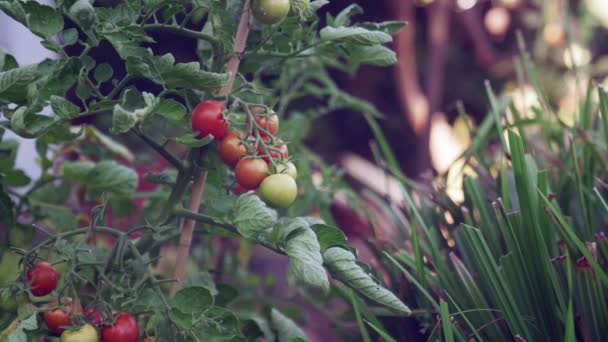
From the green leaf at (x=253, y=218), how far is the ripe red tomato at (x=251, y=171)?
24 millimetres

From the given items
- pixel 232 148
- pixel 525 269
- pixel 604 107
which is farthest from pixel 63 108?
pixel 604 107

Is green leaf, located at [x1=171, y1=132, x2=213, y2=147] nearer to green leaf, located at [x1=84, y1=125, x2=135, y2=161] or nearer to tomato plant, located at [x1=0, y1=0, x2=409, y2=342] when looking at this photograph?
tomato plant, located at [x1=0, y1=0, x2=409, y2=342]

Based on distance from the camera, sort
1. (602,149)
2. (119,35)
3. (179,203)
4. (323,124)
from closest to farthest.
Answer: (119,35) < (179,203) < (602,149) < (323,124)

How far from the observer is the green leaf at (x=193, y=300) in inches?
23.0

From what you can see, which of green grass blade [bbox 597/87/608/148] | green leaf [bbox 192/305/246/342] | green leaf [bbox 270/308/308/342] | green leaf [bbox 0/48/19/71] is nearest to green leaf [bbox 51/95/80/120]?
green leaf [bbox 0/48/19/71]

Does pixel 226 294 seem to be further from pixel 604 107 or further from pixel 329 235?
pixel 604 107

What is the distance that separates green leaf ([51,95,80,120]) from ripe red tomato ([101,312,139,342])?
0.67 ft

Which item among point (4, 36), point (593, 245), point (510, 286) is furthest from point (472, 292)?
point (4, 36)

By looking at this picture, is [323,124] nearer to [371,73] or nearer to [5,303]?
[371,73]

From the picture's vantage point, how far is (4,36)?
4.12 ft

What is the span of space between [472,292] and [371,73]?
2409 mm

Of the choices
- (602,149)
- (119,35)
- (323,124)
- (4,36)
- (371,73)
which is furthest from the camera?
(323,124)

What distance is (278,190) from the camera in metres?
0.57

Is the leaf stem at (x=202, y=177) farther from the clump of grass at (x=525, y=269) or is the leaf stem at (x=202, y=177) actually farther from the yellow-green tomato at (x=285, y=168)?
the clump of grass at (x=525, y=269)
